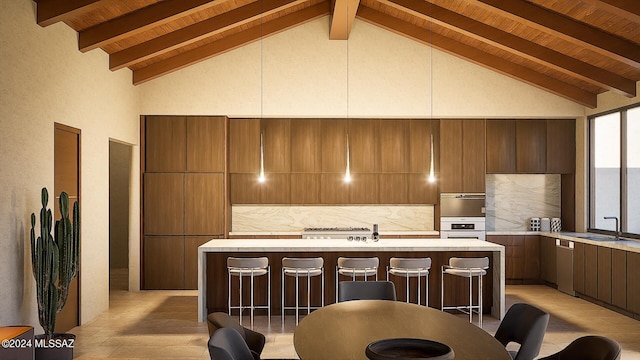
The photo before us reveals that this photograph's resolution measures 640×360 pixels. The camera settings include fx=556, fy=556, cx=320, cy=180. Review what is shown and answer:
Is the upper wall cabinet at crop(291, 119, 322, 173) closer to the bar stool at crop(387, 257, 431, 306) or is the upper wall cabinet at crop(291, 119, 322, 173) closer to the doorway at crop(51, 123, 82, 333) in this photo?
the bar stool at crop(387, 257, 431, 306)

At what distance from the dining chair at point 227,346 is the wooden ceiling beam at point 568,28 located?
469cm

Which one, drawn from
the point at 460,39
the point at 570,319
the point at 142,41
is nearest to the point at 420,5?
the point at 460,39

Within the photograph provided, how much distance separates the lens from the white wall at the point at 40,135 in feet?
15.1

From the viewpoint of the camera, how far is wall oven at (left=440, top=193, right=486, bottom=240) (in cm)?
873

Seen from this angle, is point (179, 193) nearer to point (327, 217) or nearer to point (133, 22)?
point (327, 217)

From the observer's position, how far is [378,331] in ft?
10.3

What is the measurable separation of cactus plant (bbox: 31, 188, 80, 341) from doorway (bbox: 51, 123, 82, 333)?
22.3 inches

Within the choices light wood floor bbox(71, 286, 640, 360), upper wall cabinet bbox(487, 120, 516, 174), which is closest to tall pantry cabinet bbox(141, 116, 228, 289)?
light wood floor bbox(71, 286, 640, 360)

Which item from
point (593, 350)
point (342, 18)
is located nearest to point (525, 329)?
point (593, 350)

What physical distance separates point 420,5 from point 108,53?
13.3ft

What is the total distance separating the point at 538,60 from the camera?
23.7 ft

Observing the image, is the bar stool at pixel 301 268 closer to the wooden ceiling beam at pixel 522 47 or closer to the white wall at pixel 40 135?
the white wall at pixel 40 135

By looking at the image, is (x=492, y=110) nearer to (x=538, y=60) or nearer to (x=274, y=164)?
(x=538, y=60)

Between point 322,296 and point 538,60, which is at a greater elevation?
point 538,60
